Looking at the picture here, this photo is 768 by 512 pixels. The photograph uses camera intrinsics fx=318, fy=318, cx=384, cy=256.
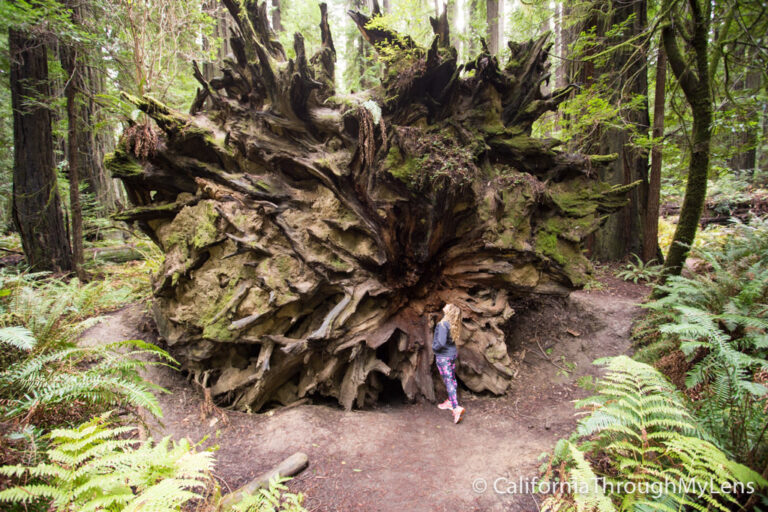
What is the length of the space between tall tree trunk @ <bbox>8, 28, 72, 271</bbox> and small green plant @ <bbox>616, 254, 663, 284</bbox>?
46.3 feet

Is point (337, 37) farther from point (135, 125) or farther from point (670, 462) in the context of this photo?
point (670, 462)

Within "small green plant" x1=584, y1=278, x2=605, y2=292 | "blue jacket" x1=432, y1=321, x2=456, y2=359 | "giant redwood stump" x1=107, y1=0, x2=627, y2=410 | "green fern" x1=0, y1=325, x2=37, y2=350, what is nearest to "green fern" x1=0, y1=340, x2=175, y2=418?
"green fern" x1=0, y1=325, x2=37, y2=350

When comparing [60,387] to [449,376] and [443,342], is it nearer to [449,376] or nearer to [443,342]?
[443,342]

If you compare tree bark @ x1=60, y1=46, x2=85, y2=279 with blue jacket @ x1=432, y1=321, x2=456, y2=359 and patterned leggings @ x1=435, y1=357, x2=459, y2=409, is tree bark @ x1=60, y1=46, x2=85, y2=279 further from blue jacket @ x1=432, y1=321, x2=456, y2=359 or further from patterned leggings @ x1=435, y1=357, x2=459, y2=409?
patterned leggings @ x1=435, y1=357, x2=459, y2=409

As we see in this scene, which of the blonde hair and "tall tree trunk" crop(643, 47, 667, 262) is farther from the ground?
"tall tree trunk" crop(643, 47, 667, 262)

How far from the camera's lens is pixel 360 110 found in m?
5.22

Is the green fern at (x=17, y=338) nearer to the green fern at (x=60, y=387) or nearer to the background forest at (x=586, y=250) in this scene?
the background forest at (x=586, y=250)

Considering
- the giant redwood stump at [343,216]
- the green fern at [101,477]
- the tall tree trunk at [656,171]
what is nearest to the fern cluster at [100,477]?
the green fern at [101,477]

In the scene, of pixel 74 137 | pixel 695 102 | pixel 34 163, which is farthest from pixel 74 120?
pixel 695 102

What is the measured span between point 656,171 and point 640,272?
2643 mm

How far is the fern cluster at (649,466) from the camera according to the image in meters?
1.91

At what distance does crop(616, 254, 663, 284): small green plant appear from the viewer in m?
8.38

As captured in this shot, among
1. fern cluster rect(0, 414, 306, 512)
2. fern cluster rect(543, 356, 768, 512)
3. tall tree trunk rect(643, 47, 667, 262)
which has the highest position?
tall tree trunk rect(643, 47, 667, 262)

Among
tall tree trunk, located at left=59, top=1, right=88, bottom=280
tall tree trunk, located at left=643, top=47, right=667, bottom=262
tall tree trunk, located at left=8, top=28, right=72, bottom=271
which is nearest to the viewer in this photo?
tall tree trunk, located at left=8, top=28, right=72, bottom=271
